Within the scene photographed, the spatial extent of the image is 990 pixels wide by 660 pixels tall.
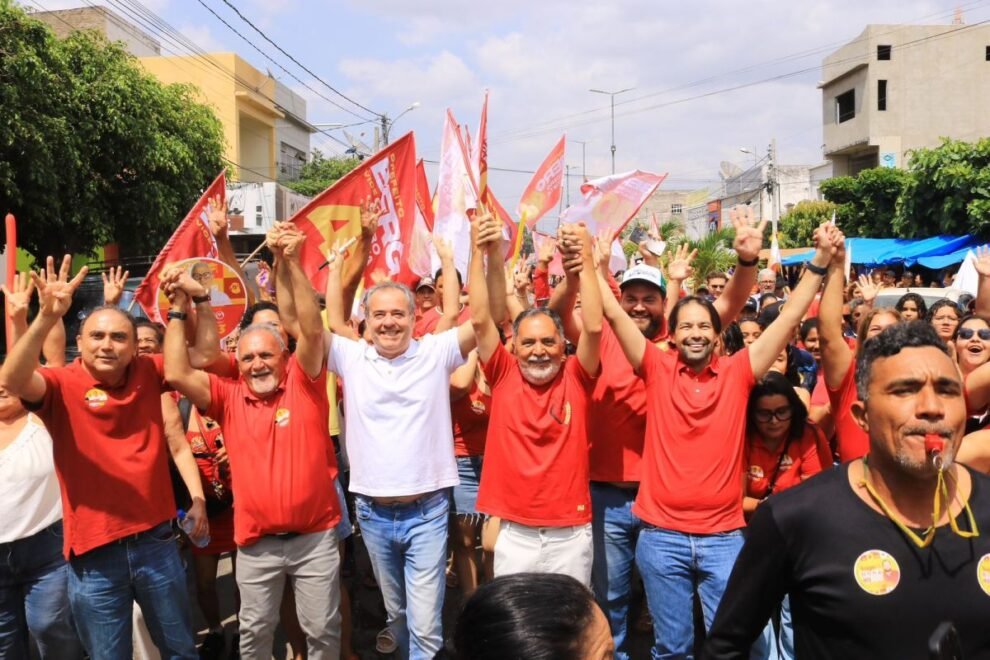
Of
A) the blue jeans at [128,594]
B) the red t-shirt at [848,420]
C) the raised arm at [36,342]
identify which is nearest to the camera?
the raised arm at [36,342]

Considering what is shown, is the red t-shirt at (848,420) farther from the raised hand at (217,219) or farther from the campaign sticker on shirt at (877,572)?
the raised hand at (217,219)

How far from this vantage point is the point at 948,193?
63.1 feet

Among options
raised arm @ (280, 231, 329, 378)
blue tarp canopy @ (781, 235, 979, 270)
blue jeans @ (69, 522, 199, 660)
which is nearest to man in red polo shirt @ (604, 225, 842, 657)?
raised arm @ (280, 231, 329, 378)

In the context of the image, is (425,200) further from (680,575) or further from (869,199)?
(869,199)

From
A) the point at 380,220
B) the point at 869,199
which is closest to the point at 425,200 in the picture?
the point at 380,220

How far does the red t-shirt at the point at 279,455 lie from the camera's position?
3.71 meters

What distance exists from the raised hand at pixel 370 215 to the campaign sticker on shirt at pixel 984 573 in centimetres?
408

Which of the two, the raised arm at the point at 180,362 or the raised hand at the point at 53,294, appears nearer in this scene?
the raised hand at the point at 53,294

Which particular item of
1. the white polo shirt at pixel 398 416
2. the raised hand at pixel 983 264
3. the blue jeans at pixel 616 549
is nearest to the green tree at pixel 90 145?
the white polo shirt at pixel 398 416

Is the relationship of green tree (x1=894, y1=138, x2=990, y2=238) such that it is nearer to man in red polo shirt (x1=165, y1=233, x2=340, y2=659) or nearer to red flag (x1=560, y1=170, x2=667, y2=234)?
red flag (x1=560, y1=170, x2=667, y2=234)

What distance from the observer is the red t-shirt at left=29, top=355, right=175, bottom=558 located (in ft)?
11.3

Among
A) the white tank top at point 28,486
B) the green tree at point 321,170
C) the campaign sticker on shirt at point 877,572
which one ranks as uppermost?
the green tree at point 321,170

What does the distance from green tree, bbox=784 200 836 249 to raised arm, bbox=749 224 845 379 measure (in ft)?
81.4

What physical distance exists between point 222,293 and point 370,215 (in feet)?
3.52
